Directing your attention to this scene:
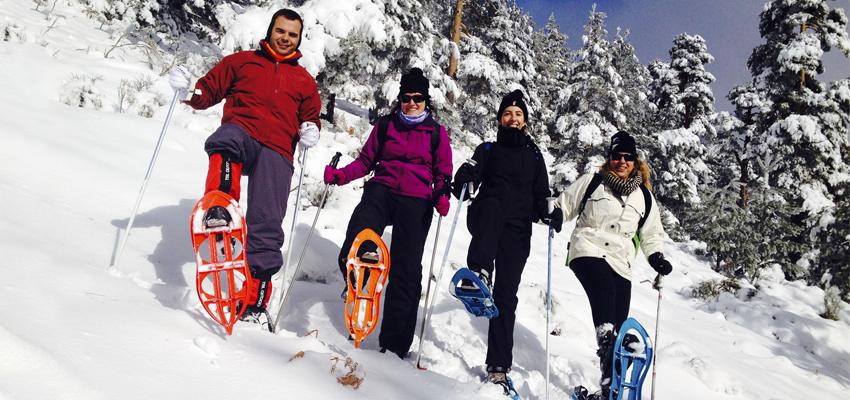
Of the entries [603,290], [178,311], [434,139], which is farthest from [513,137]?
[178,311]

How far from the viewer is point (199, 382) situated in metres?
1.98

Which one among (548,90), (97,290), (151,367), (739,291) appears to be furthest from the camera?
(548,90)

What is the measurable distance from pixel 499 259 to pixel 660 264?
137cm

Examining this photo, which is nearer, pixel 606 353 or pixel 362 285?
pixel 362 285

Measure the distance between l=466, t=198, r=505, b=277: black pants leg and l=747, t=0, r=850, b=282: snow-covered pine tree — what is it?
1842 centimetres

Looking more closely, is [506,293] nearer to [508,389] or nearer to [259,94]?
[508,389]

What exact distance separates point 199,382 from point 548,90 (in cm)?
4358

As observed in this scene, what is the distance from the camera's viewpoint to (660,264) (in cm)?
409

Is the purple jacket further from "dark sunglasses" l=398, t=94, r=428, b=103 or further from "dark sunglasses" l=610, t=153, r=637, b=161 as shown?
"dark sunglasses" l=610, t=153, r=637, b=161

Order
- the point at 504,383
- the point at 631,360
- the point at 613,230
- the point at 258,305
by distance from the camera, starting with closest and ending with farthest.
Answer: the point at 258,305 < the point at 631,360 < the point at 504,383 < the point at 613,230

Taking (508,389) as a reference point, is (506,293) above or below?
above

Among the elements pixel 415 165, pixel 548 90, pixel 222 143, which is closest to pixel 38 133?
pixel 222 143

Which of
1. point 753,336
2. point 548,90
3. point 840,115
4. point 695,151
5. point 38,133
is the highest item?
point 548,90

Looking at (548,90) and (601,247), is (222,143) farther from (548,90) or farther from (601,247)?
(548,90)
